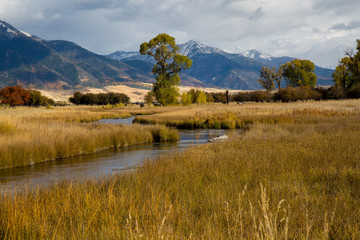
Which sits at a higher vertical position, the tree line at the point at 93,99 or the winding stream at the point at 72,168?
the tree line at the point at 93,99

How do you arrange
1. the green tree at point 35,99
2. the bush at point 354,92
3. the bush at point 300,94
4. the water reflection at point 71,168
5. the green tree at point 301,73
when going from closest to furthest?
→ the water reflection at point 71,168 → the bush at point 354,92 → the bush at point 300,94 → the green tree at point 35,99 → the green tree at point 301,73

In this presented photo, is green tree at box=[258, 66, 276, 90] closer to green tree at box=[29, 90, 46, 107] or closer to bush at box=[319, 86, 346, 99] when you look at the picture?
bush at box=[319, 86, 346, 99]

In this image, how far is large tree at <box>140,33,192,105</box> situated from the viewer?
5553 cm

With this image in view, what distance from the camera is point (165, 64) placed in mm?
58406

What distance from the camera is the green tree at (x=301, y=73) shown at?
303 feet

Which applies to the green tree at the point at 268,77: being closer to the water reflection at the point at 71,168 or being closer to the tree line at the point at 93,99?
the tree line at the point at 93,99

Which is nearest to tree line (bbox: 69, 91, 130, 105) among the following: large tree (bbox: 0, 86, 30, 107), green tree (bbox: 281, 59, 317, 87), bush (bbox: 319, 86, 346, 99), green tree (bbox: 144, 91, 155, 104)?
green tree (bbox: 144, 91, 155, 104)

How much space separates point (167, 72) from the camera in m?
58.3

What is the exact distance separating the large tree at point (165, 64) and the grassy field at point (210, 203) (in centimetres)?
4719

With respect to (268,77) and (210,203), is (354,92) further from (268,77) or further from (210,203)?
(210,203)

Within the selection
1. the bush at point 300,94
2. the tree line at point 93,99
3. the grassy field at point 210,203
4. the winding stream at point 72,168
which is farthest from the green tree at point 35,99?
the grassy field at point 210,203

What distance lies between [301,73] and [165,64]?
176ft

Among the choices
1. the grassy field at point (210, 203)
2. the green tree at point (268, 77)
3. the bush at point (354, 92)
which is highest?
the green tree at point (268, 77)

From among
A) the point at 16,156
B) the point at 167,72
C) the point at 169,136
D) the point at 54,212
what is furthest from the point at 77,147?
the point at 167,72
